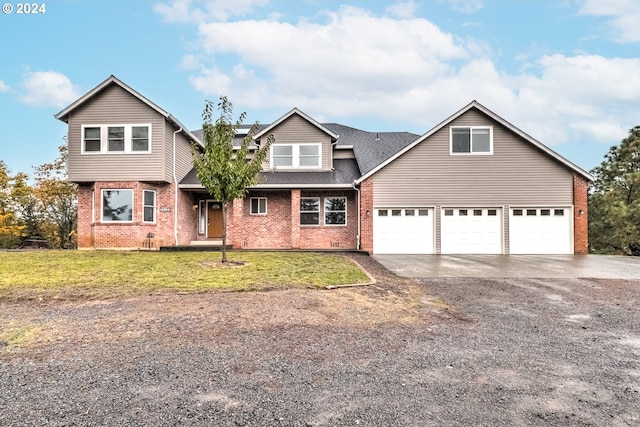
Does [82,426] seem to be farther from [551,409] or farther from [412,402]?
[551,409]

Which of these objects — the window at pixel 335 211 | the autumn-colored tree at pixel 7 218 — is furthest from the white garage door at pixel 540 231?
the autumn-colored tree at pixel 7 218

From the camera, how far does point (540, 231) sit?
54.5ft

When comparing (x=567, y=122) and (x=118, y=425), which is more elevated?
(x=567, y=122)

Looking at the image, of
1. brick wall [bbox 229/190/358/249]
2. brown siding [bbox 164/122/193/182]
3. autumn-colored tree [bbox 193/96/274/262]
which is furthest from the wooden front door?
autumn-colored tree [bbox 193/96/274/262]

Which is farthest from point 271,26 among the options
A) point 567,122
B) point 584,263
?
point 567,122

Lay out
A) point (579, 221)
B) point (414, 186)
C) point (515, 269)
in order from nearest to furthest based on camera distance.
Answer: point (515, 269) → point (579, 221) → point (414, 186)

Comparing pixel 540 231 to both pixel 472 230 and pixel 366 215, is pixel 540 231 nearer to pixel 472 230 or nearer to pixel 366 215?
pixel 472 230

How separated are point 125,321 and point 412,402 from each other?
13.9 feet

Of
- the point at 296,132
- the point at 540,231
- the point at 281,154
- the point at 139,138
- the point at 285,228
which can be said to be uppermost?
the point at 296,132

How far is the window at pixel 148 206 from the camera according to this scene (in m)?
16.7

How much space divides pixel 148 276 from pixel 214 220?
1140cm

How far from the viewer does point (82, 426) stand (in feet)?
8.42

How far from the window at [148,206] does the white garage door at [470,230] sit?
13.4 metres

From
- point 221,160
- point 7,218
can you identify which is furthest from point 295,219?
point 7,218
